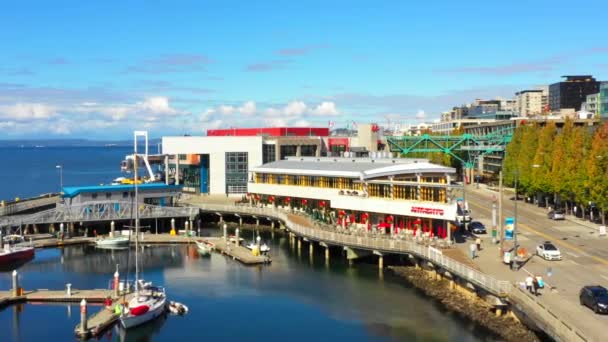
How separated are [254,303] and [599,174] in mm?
46444

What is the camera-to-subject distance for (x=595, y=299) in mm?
40344

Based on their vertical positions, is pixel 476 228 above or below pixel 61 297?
above

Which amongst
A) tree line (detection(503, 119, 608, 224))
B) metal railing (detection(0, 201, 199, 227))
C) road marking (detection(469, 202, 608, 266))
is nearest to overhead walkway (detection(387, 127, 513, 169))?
tree line (detection(503, 119, 608, 224))

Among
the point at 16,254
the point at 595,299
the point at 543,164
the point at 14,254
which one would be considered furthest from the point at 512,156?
the point at 14,254

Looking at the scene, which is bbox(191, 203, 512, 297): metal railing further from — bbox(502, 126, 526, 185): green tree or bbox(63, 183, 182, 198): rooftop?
bbox(502, 126, 526, 185): green tree

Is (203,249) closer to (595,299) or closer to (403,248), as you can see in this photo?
(403,248)

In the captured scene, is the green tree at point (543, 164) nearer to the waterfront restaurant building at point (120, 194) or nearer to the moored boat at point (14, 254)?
the waterfront restaurant building at point (120, 194)

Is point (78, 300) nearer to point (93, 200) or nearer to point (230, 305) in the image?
point (230, 305)

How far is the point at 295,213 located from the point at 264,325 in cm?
4418

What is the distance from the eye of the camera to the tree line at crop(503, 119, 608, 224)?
77.6 meters

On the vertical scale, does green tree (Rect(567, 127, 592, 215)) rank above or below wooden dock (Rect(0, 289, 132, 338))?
above

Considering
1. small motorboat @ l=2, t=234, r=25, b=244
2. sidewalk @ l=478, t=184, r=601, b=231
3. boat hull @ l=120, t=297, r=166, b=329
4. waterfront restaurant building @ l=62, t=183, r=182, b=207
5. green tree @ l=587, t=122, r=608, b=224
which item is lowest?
boat hull @ l=120, t=297, r=166, b=329

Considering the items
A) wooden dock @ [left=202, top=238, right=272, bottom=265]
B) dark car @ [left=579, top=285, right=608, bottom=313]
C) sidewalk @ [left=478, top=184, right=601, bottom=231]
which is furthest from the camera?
sidewalk @ [left=478, top=184, right=601, bottom=231]

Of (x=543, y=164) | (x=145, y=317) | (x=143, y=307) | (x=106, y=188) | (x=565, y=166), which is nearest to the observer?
(x=143, y=307)
